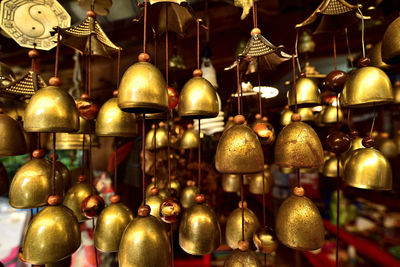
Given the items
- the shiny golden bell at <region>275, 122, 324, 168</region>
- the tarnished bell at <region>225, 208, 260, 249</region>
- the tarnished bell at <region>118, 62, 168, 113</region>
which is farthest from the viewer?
the tarnished bell at <region>225, 208, 260, 249</region>

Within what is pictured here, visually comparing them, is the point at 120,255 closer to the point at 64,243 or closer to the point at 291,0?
the point at 64,243

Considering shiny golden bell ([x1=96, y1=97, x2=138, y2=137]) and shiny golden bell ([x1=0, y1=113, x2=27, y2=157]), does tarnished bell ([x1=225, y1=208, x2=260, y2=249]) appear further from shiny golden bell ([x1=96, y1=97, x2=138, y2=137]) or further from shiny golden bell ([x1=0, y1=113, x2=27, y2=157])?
shiny golden bell ([x1=0, y1=113, x2=27, y2=157])

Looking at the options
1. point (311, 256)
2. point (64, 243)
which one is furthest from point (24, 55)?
point (311, 256)

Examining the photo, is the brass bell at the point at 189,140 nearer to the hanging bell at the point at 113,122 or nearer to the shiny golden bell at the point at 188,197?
the shiny golden bell at the point at 188,197

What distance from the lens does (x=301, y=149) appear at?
2.24 feet

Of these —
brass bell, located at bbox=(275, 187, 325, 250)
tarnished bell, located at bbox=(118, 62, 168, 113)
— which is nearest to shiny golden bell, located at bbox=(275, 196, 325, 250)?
brass bell, located at bbox=(275, 187, 325, 250)

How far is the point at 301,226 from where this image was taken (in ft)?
2.30

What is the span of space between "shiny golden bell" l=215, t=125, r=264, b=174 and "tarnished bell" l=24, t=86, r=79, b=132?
0.47m

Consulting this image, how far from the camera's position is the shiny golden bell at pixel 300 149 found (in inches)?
26.7

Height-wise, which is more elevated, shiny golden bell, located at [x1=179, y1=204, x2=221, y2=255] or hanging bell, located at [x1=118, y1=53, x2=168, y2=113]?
hanging bell, located at [x1=118, y1=53, x2=168, y2=113]

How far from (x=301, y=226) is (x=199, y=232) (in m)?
0.34

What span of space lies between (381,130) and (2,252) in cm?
374

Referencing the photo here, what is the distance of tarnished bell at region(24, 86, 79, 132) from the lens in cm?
61

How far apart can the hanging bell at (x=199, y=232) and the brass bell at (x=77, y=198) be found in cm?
45
